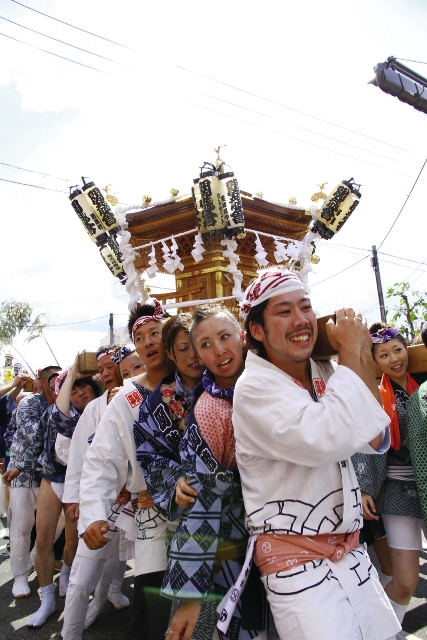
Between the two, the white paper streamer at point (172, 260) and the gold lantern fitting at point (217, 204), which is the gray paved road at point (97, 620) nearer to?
the white paper streamer at point (172, 260)

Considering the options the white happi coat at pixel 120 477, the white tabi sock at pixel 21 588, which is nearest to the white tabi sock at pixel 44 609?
the white tabi sock at pixel 21 588

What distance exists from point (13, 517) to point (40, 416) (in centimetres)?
98

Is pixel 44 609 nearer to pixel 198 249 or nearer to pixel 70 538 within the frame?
pixel 70 538

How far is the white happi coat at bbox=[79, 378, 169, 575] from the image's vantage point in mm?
2268

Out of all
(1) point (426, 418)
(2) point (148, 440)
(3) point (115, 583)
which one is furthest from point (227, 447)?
(3) point (115, 583)

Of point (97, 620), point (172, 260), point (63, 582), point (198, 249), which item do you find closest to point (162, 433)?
point (97, 620)

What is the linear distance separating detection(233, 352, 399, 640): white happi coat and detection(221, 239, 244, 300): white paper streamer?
4385mm

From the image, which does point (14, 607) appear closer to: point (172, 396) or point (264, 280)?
point (172, 396)

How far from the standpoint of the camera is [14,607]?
4.07 meters

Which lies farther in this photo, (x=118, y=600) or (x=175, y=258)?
(x=175, y=258)

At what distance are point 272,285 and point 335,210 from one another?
16.7 feet

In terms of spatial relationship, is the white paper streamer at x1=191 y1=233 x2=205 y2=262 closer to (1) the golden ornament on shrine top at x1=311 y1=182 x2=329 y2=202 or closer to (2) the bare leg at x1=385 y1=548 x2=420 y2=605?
(1) the golden ornament on shrine top at x1=311 y1=182 x2=329 y2=202

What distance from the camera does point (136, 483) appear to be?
252cm

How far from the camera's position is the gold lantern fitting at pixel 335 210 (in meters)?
6.34
